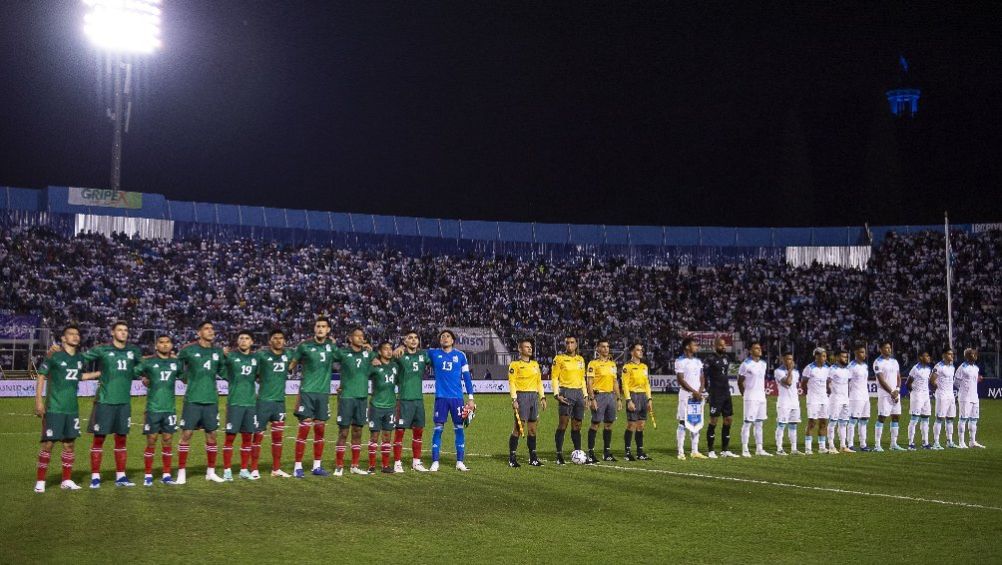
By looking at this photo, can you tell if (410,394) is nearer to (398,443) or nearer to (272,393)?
(398,443)

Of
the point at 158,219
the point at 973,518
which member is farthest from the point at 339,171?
the point at 973,518

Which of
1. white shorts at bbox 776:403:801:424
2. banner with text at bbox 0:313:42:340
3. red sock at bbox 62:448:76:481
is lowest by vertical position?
red sock at bbox 62:448:76:481

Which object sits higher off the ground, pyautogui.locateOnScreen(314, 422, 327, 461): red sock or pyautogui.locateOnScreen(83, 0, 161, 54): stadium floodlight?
pyautogui.locateOnScreen(83, 0, 161, 54): stadium floodlight

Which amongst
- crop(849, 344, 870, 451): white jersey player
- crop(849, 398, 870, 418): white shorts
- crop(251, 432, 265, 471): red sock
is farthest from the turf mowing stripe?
crop(849, 398, 870, 418): white shorts

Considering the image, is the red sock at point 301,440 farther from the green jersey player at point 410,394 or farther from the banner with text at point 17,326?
the banner with text at point 17,326

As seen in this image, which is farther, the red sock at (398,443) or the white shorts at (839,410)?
the white shorts at (839,410)

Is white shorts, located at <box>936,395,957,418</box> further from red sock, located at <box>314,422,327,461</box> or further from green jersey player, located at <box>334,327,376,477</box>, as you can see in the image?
red sock, located at <box>314,422,327,461</box>

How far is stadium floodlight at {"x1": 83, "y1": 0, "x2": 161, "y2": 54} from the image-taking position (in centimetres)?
4450

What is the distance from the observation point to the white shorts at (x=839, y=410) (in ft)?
71.5

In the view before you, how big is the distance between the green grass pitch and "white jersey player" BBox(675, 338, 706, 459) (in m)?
1.19

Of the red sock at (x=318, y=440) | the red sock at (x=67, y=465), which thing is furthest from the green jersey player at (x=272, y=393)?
the red sock at (x=67, y=465)

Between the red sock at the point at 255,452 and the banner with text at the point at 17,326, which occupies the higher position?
the banner with text at the point at 17,326

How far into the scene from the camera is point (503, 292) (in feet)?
193

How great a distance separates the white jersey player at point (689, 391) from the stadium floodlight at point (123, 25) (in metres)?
35.0
